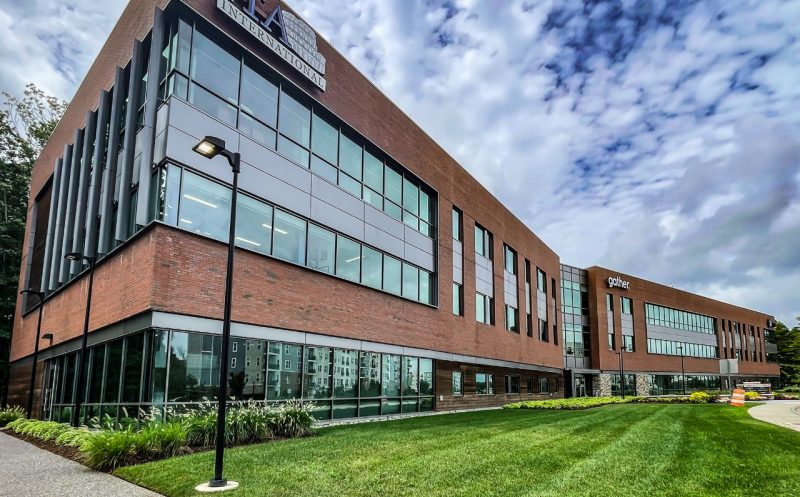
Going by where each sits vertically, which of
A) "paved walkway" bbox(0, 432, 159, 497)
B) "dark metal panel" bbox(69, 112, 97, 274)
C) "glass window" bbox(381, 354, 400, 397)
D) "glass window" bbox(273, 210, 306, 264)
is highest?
"dark metal panel" bbox(69, 112, 97, 274)

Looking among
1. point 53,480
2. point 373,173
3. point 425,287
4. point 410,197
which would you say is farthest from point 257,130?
Answer: point 425,287

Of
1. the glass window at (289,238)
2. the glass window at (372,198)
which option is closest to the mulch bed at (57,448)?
the glass window at (289,238)

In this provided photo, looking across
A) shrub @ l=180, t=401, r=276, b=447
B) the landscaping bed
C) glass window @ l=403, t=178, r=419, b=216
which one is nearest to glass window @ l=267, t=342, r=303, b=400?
the landscaping bed

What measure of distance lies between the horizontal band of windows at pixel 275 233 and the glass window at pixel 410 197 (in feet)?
8.87

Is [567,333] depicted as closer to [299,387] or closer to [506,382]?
[506,382]

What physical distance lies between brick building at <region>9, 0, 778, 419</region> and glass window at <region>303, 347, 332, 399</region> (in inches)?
2.6

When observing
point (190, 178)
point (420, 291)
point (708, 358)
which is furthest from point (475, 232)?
point (708, 358)

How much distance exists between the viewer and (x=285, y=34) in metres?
17.8

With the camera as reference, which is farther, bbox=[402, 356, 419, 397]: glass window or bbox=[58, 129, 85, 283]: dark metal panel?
bbox=[402, 356, 419, 397]: glass window

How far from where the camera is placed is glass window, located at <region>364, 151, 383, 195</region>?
22.5 m

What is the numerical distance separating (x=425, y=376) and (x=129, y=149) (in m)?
15.5

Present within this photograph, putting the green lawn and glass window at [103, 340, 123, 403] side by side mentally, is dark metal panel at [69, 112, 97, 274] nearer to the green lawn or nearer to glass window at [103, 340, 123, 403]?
glass window at [103, 340, 123, 403]

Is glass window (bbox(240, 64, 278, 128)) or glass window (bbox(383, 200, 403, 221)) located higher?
glass window (bbox(240, 64, 278, 128))

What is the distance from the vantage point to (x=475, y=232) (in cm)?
3188
